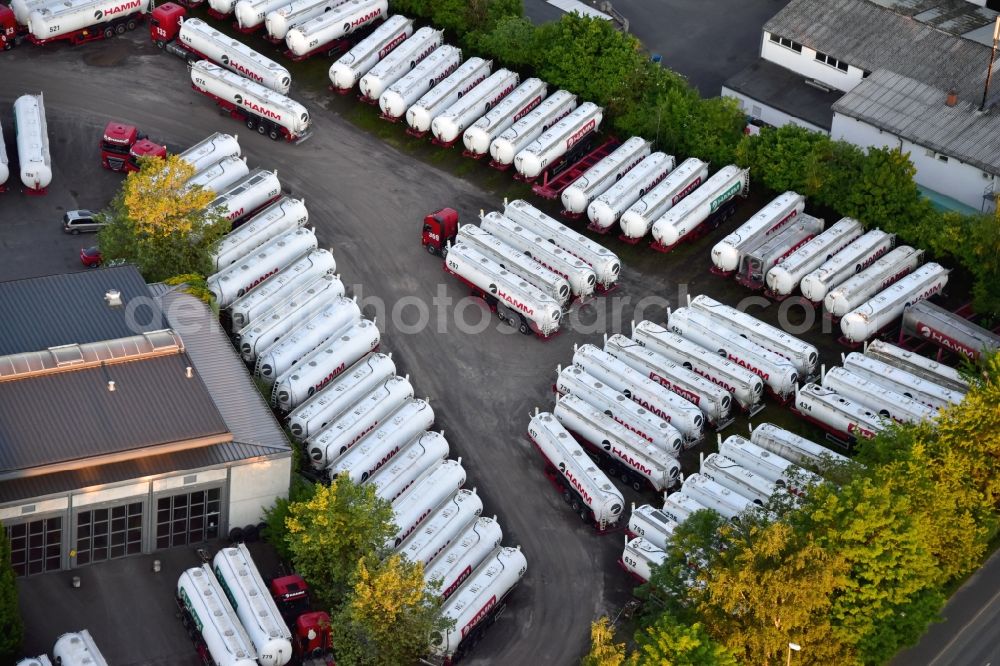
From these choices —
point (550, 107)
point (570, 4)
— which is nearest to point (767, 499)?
point (550, 107)

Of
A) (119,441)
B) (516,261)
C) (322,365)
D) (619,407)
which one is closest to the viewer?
(119,441)

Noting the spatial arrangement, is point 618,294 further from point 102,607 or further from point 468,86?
point 102,607

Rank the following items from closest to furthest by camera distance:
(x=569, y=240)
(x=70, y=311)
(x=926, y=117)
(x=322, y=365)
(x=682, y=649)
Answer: (x=682, y=649), (x=70, y=311), (x=322, y=365), (x=569, y=240), (x=926, y=117)

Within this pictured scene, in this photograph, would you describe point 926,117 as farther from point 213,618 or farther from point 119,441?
point 213,618

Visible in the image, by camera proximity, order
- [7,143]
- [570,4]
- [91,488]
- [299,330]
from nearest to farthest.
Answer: [91,488] → [299,330] → [7,143] → [570,4]

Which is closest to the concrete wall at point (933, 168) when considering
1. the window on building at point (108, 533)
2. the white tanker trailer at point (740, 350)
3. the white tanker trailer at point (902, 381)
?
the white tanker trailer at point (902, 381)

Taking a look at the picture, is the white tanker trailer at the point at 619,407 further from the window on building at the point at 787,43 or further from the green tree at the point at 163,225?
the window on building at the point at 787,43

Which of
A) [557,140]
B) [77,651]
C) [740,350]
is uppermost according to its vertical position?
[557,140]

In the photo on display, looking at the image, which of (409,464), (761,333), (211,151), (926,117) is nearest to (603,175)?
(761,333)

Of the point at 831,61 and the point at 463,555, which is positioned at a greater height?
the point at 831,61
